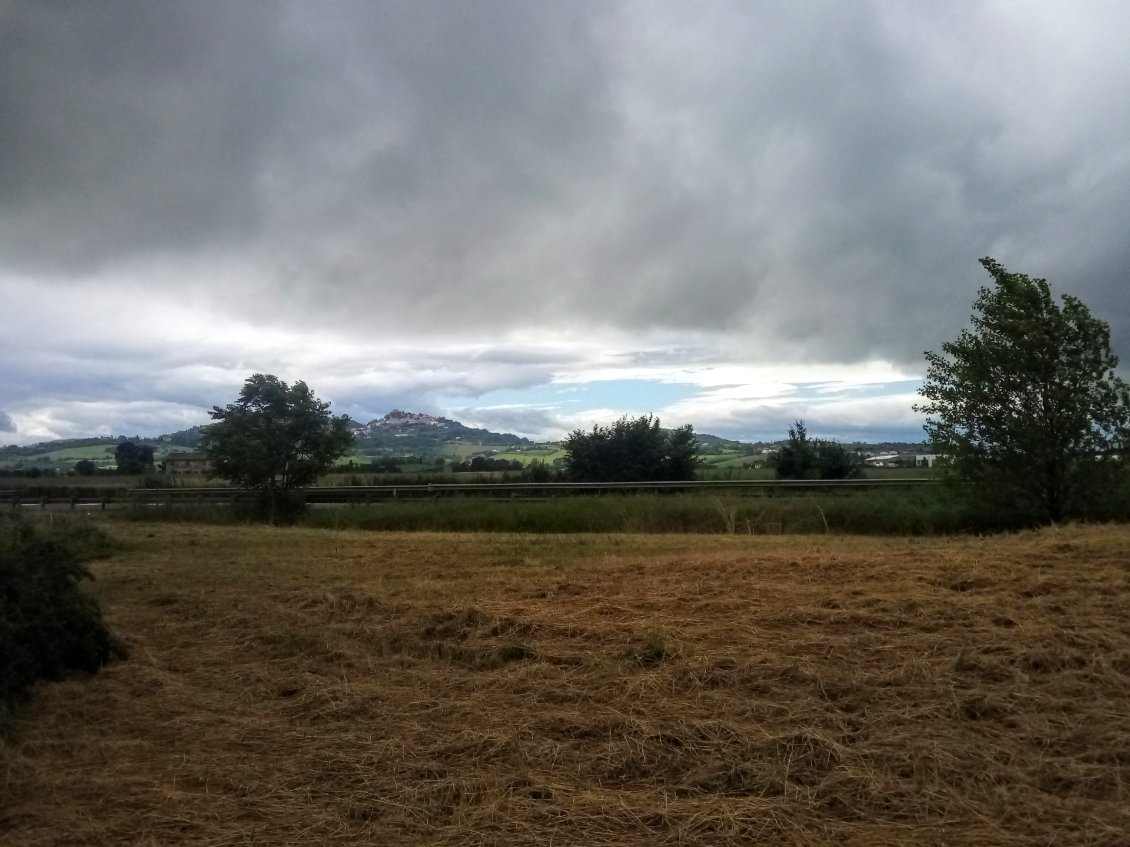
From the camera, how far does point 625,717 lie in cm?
551

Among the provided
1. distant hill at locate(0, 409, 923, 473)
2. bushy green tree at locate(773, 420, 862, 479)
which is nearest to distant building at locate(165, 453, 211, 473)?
distant hill at locate(0, 409, 923, 473)

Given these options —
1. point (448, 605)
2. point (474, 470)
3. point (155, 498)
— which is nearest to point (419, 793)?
point (448, 605)

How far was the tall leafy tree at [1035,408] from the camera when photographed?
16.3m

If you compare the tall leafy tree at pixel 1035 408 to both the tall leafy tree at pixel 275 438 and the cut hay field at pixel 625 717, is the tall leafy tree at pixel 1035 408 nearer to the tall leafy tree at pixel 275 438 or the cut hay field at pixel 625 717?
the cut hay field at pixel 625 717

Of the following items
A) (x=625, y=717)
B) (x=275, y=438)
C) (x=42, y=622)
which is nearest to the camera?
(x=625, y=717)

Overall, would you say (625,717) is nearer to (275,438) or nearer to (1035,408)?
(1035,408)

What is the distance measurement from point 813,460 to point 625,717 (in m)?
31.6

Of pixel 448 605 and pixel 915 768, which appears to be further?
pixel 448 605

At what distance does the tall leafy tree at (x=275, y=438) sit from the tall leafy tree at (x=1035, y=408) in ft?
70.4

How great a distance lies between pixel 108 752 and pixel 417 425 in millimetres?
57117

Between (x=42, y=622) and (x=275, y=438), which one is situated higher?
(x=275, y=438)

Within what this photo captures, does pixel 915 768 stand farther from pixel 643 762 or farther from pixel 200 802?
pixel 200 802

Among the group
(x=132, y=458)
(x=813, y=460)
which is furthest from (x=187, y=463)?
(x=813, y=460)

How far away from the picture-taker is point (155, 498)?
3231 cm
